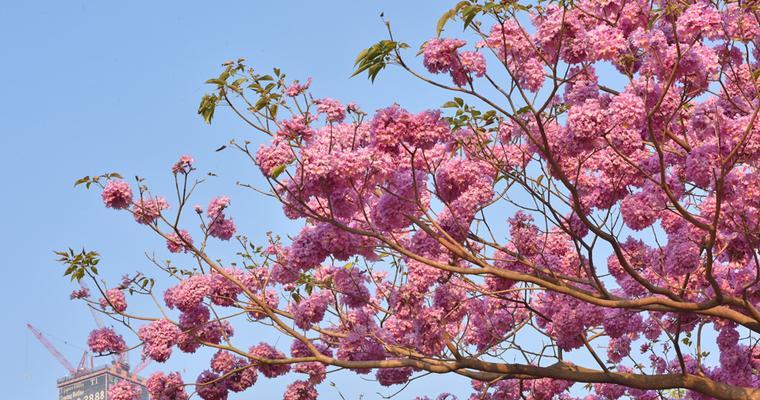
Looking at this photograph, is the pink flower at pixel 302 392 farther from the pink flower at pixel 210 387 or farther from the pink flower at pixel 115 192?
the pink flower at pixel 115 192

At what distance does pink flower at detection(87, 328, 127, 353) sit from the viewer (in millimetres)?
9931

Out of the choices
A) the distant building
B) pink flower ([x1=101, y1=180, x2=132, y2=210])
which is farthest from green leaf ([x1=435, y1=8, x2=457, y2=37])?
the distant building

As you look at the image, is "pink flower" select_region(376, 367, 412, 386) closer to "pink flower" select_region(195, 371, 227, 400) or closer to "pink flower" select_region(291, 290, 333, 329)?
"pink flower" select_region(291, 290, 333, 329)

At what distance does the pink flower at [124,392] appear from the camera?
1034 centimetres

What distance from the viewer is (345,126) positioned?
6.91 meters

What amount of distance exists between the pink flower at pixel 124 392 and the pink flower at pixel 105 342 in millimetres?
582

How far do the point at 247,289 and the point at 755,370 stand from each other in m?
4.81

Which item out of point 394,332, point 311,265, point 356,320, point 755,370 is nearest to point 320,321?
point 356,320

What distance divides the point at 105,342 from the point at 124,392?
75 centimetres

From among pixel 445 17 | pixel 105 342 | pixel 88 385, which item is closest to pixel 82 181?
pixel 105 342

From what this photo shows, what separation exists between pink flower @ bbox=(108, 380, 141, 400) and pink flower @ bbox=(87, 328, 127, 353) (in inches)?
22.9

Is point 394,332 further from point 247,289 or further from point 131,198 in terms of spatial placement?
point 131,198

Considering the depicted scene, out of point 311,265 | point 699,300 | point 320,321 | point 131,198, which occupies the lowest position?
point 699,300

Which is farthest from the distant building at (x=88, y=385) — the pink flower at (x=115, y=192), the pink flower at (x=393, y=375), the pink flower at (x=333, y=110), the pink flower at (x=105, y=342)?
the pink flower at (x=333, y=110)
